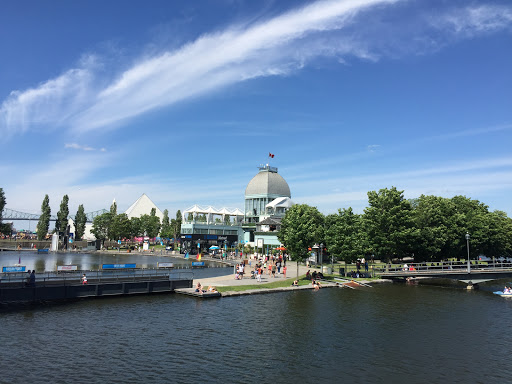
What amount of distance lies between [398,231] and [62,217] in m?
132

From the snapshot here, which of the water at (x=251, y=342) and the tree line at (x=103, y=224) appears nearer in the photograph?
the water at (x=251, y=342)

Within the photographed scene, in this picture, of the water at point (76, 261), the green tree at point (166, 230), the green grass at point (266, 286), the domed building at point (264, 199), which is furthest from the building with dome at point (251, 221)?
the green grass at point (266, 286)

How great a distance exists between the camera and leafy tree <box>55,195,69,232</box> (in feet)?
483

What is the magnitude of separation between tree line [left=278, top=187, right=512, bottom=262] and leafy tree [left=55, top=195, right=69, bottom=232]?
371 ft

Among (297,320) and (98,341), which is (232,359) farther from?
(297,320)

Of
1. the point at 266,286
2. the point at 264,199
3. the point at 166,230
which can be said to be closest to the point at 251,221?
the point at 264,199

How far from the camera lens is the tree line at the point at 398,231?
2406 inches

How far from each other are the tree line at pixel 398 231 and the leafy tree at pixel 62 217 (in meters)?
113

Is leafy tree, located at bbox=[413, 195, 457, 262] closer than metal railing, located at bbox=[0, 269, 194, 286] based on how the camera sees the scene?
No

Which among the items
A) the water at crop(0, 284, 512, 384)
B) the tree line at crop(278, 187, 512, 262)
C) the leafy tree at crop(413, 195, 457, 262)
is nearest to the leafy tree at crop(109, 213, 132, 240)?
the tree line at crop(278, 187, 512, 262)

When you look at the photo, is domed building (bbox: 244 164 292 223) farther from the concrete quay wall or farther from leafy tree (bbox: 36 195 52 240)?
the concrete quay wall

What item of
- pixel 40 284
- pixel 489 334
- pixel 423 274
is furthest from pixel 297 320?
pixel 423 274

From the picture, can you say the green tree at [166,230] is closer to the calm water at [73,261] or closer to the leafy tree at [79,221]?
the leafy tree at [79,221]

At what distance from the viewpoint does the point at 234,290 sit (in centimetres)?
4431
